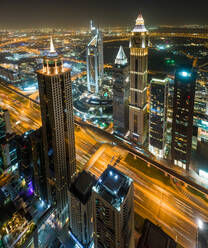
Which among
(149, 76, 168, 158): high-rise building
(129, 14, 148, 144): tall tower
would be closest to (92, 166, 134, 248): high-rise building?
(149, 76, 168, 158): high-rise building

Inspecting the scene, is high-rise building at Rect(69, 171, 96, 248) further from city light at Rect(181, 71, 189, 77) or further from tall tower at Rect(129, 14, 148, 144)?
city light at Rect(181, 71, 189, 77)

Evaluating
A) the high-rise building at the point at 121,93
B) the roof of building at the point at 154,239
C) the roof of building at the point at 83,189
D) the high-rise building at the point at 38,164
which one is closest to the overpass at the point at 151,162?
the high-rise building at the point at 121,93

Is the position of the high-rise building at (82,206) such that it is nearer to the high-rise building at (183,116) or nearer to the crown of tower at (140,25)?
the high-rise building at (183,116)

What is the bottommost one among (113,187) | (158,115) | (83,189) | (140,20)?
(83,189)

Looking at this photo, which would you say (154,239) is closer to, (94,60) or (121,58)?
(121,58)

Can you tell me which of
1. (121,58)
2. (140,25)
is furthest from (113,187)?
(140,25)

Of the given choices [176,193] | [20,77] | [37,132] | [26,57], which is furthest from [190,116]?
[26,57]

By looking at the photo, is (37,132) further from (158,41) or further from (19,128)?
(158,41)
